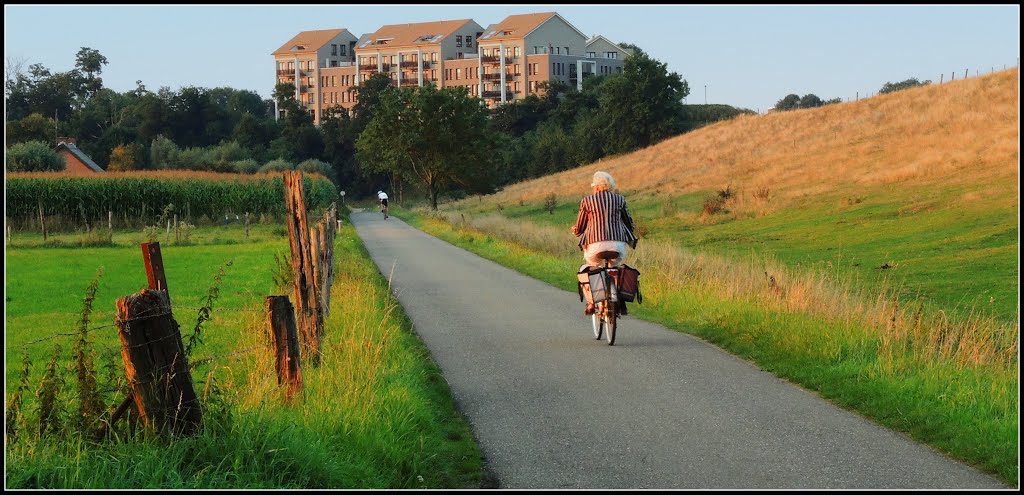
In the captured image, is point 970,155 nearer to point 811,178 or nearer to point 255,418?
point 811,178

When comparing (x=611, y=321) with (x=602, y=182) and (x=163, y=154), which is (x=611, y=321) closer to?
(x=602, y=182)

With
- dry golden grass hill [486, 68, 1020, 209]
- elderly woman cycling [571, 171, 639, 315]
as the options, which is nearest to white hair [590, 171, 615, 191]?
elderly woman cycling [571, 171, 639, 315]

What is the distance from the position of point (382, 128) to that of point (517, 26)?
217 feet

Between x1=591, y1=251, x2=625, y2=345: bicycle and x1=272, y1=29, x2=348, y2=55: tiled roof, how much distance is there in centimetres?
15695

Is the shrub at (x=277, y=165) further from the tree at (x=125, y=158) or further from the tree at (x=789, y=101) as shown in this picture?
the tree at (x=789, y=101)

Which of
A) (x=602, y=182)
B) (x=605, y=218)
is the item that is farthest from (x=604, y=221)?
(x=602, y=182)

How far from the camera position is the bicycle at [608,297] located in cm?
1320

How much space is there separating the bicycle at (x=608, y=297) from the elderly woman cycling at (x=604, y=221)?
8 cm

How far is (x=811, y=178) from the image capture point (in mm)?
51375

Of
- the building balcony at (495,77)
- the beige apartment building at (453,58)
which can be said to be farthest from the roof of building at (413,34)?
the building balcony at (495,77)

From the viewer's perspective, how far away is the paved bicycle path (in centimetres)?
731

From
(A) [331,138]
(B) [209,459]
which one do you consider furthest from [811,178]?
(A) [331,138]

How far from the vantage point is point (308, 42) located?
16862cm

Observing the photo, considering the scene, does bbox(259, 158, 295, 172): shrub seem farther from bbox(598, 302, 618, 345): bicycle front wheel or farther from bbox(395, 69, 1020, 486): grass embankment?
bbox(598, 302, 618, 345): bicycle front wheel
